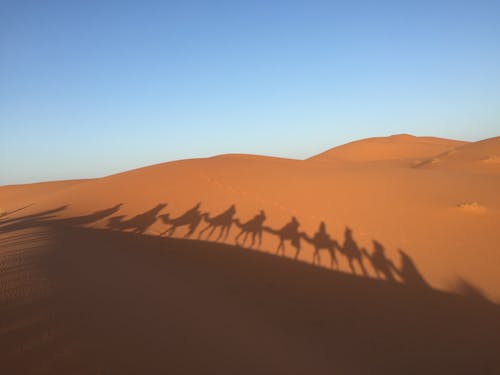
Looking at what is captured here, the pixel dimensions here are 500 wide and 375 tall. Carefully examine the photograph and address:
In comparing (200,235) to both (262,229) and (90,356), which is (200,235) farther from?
(90,356)

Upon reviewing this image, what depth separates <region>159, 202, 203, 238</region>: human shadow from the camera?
343 inches

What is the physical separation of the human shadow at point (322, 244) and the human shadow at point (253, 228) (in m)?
1.15

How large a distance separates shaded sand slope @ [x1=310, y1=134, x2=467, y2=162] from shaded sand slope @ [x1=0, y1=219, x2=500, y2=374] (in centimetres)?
2939

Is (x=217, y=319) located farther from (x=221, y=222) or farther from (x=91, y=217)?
(x=91, y=217)

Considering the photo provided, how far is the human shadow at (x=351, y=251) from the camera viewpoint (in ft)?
21.3

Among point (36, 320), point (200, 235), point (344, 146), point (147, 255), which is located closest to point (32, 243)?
point (147, 255)

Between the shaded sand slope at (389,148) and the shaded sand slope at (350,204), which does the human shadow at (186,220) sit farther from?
the shaded sand slope at (389,148)

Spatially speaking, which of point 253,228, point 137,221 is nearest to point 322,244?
point 253,228

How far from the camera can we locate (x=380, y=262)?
6605mm

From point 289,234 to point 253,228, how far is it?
100cm

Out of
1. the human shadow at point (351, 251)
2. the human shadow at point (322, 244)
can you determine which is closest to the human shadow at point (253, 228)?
the human shadow at point (322, 244)

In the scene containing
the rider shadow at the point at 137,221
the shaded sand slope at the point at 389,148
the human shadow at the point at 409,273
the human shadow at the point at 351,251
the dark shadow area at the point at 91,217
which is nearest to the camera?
the human shadow at the point at 409,273

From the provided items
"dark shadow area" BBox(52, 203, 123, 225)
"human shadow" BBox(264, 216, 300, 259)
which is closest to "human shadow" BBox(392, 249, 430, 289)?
"human shadow" BBox(264, 216, 300, 259)

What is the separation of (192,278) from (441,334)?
12.1ft
